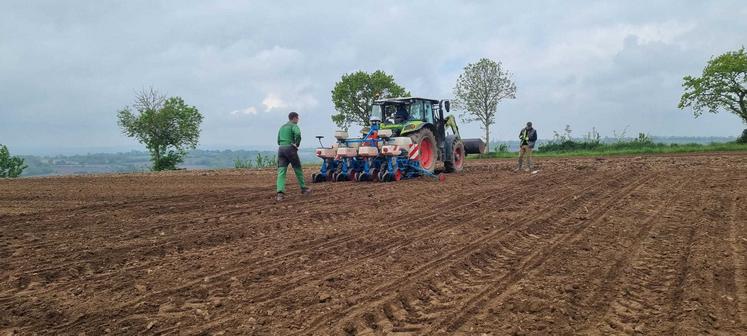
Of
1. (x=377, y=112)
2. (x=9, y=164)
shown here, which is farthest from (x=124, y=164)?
(x=377, y=112)

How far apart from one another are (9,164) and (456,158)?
127 ft

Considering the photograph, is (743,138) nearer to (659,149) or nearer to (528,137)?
(659,149)

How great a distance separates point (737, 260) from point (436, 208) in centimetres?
414

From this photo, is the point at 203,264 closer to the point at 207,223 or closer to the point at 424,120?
the point at 207,223

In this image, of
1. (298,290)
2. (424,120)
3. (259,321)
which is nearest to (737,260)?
(298,290)

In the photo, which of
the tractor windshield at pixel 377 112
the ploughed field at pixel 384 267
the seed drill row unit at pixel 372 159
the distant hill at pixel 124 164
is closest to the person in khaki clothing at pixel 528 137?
the seed drill row unit at pixel 372 159

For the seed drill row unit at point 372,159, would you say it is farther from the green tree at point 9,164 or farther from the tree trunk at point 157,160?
the green tree at point 9,164

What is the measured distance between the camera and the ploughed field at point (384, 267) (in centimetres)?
344

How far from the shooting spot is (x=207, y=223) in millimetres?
7000

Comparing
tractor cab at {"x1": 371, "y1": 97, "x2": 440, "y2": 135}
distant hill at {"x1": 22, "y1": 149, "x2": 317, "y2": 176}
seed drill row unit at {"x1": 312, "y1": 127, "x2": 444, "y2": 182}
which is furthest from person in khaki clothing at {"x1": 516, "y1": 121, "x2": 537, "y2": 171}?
distant hill at {"x1": 22, "y1": 149, "x2": 317, "y2": 176}

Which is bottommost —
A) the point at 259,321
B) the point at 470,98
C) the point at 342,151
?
the point at 259,321

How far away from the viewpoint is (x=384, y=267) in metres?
4.71

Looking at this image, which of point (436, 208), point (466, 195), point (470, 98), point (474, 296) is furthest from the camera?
point (470, 98)

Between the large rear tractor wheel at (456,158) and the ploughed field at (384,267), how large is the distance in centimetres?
642
